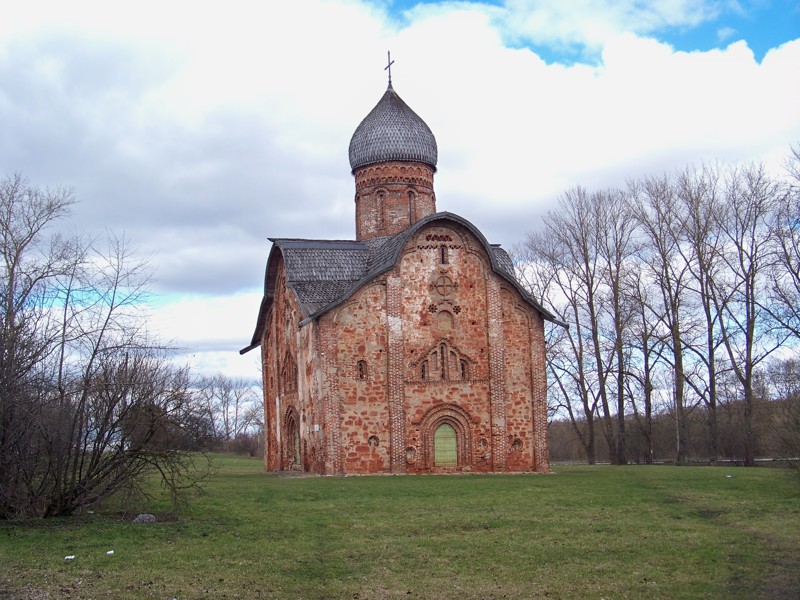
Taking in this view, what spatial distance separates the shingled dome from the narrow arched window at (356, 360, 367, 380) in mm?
8683

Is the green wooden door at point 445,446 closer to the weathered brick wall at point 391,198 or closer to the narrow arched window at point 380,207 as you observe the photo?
the weathered brick wall at point 391,198

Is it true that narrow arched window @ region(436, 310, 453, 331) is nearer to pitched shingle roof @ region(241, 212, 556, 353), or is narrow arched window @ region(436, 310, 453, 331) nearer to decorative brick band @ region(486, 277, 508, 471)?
decorative brick band @ region(486, 277, 508, 471)

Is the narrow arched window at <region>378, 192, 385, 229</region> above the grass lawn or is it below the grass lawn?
above

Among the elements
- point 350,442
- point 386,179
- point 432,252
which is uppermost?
point 386,179

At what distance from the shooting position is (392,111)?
31625 mm

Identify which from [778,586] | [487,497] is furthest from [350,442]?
[778,586]

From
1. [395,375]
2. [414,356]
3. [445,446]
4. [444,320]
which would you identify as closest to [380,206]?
[444,320]

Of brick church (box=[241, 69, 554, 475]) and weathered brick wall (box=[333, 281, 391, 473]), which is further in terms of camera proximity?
brick church (box=[241, 69, 554, 475])

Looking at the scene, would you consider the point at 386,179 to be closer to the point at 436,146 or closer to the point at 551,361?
the point at 436,146

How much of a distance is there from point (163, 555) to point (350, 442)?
14091 mm

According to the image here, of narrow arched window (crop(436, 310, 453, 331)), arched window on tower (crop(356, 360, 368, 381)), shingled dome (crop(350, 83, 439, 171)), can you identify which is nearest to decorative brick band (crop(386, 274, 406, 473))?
arched window on tower (crop(356, 360, 368, 381))

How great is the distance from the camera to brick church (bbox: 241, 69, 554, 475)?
25109mm

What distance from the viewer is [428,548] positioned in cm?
1151

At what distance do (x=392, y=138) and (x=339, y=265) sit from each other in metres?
5.95
